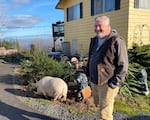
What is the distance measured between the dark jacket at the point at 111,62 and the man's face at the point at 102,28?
9cm

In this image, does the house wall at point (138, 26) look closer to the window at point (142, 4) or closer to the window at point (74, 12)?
the window at point (142, 4)

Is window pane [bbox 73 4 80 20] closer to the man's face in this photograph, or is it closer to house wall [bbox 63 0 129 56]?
house wall [bbox 63 0 129 56]

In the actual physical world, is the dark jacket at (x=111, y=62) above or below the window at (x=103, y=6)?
below

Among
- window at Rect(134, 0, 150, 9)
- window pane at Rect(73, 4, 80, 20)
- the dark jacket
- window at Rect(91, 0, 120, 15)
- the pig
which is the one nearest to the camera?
the dark jacket

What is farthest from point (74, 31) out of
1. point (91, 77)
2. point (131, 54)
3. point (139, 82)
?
point (91, 77)

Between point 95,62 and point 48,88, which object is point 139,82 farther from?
point 95,62

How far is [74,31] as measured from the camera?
16375 mm

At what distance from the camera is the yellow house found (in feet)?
37.5

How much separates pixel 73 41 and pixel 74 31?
0.65 meters

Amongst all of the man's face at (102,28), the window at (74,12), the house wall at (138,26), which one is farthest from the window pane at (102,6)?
the man's face at (102,28)

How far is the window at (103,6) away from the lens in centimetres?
1205

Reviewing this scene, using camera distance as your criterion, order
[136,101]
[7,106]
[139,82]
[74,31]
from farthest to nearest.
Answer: [74,31], [139,82], [136,101], [7,106]

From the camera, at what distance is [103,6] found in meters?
13.2

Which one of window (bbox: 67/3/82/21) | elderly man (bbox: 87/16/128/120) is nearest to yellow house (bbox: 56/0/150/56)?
window (bbox: 67/3/82/21)
